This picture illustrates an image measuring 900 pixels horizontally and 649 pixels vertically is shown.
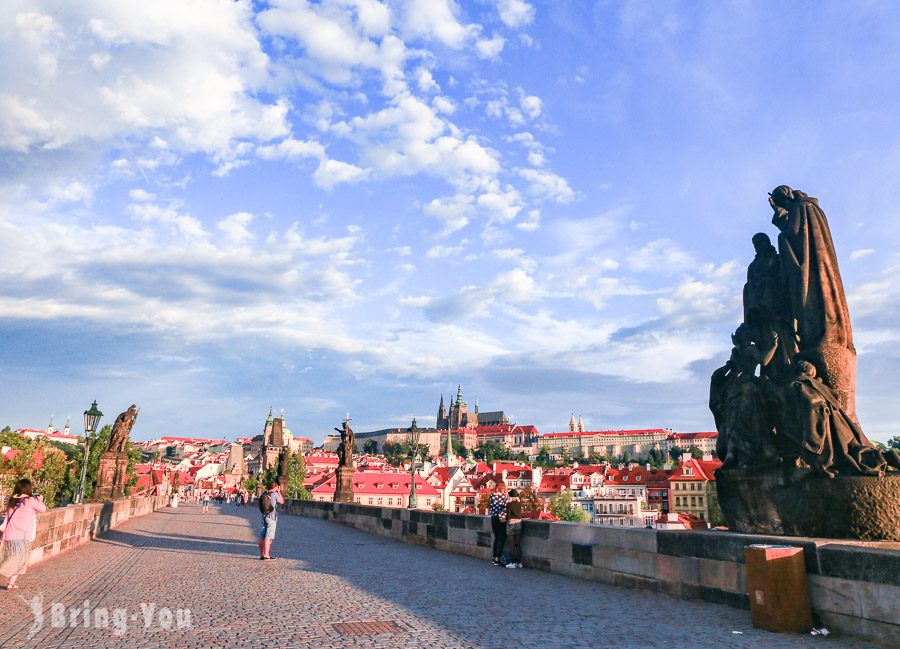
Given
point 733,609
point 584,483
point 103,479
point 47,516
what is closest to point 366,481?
point 584,483

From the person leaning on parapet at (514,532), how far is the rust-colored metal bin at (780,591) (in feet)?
17.1

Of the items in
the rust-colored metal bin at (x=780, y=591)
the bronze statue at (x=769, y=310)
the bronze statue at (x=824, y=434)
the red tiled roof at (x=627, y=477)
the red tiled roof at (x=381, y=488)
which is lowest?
the red tiled roof at (x=381, y=488)

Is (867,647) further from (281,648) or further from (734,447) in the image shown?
(281,648)

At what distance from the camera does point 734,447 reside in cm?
750

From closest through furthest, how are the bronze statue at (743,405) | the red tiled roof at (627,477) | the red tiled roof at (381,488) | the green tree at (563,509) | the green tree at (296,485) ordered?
the bronze statue at (743,405) < the green tree at (296,485) < the red tiled roof at (381,488) < the green tree at (563,509) < the red tiled roof at (627,477)

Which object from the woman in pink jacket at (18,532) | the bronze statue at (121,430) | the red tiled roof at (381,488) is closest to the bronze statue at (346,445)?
the bronze statue at (121,430)

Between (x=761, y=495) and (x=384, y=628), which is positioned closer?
(x=384, y=628)

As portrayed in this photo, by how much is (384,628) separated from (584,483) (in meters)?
123

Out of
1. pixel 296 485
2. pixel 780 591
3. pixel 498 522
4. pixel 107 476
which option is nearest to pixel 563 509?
pixel 296 485

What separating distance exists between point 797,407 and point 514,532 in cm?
516

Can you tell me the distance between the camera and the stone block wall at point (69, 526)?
1016 cm

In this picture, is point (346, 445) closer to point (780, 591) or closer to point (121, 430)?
point (121, 430)

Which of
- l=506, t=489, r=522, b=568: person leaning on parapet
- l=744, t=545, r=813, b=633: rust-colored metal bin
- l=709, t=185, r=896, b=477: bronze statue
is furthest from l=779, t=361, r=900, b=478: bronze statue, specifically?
l=506, t=489, r=522, b=568: person leaning on parapet

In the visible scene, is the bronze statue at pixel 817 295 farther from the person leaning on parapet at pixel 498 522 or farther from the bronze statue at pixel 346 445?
the bronze statue at pixel 346 445
